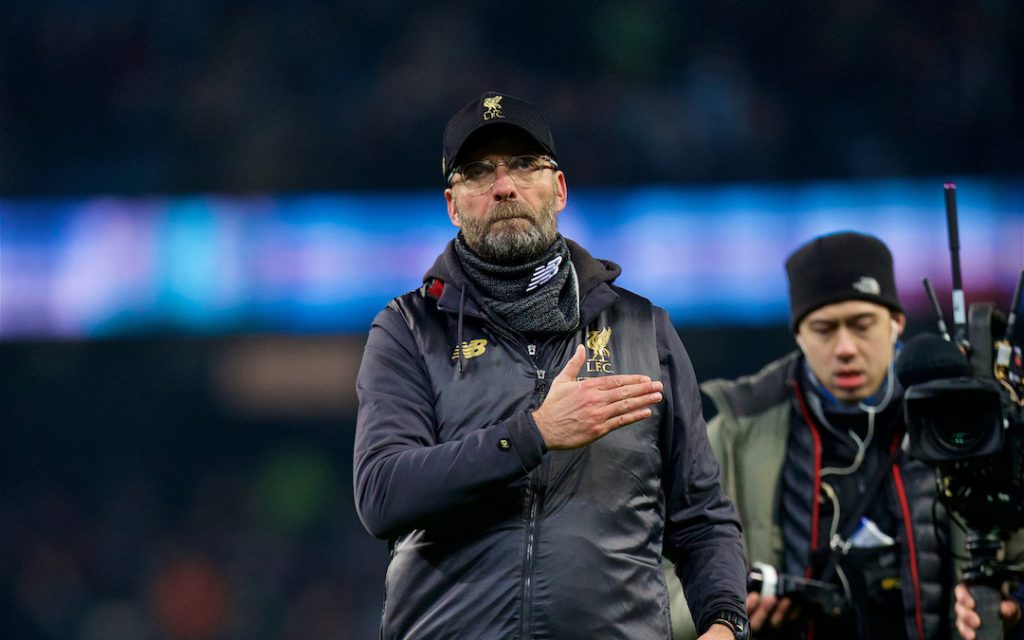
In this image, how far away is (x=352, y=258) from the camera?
822cm

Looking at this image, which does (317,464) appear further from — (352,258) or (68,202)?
(68,202)

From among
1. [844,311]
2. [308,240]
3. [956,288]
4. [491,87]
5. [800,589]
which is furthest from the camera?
[491,87]

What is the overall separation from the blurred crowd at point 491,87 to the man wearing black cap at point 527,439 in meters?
5.58

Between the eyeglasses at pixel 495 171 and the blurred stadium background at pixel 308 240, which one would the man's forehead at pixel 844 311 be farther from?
the blurred stadium background at pixel 308 240

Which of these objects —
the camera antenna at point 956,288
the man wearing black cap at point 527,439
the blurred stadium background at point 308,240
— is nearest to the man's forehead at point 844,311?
the camera antenna at point 956,288

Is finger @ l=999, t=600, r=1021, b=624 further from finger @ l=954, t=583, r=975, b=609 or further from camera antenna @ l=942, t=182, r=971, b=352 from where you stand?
camera antenna @ l=942, t=182, r=971, b=352

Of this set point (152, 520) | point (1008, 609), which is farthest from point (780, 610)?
point (152, 520)

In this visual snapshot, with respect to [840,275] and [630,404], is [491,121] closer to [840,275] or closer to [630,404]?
[630,404]

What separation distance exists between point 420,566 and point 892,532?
4.71 feet

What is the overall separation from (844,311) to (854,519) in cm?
58

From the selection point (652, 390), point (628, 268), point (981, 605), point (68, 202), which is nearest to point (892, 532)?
point (981, 605)

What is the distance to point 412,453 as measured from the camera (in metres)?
2.42

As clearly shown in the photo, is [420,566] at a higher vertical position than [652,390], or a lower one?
lower

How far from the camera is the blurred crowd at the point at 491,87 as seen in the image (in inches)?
332
